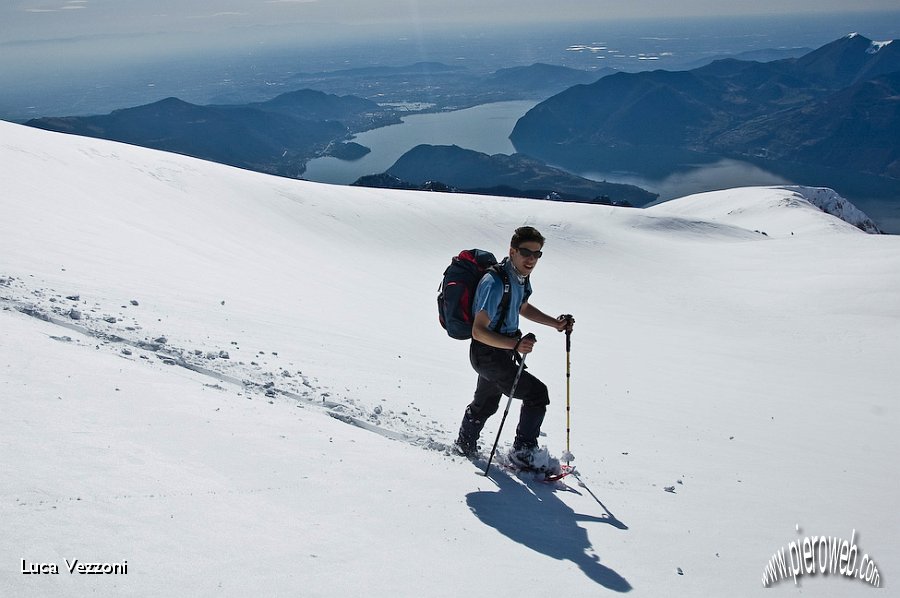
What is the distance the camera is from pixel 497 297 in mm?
4426

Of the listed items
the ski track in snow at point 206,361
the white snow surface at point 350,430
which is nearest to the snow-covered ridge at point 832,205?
the white snow surface at point 350,430

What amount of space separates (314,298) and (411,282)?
5052 mm

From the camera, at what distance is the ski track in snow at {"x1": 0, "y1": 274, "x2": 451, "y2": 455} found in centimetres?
553

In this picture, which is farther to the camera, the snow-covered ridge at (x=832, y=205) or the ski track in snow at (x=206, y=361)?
the snow-covered ridge at (x=832, y=205)

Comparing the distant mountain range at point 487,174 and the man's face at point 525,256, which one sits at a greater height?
the distant mountain range at point 487,174

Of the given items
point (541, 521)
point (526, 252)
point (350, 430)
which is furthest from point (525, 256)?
point (350, 430)

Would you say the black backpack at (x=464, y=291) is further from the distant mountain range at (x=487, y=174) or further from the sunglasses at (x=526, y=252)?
the distant mountain range at (x=487, y=174)

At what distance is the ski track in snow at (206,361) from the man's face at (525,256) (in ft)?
6.24

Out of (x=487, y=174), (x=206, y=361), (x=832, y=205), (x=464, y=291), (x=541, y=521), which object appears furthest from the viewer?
(x=487, y=174)

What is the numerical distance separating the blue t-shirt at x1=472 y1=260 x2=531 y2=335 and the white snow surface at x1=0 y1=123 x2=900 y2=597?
4.32 feet

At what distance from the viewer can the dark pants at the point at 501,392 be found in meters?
4.75

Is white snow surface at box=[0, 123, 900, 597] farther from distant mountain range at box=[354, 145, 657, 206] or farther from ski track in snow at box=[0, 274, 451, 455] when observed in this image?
distant mountain range at box=[354, 145, 657, 206]

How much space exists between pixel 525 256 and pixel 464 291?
1.83 feet

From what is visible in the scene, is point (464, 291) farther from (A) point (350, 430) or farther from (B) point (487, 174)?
(B) point (487, 174)
